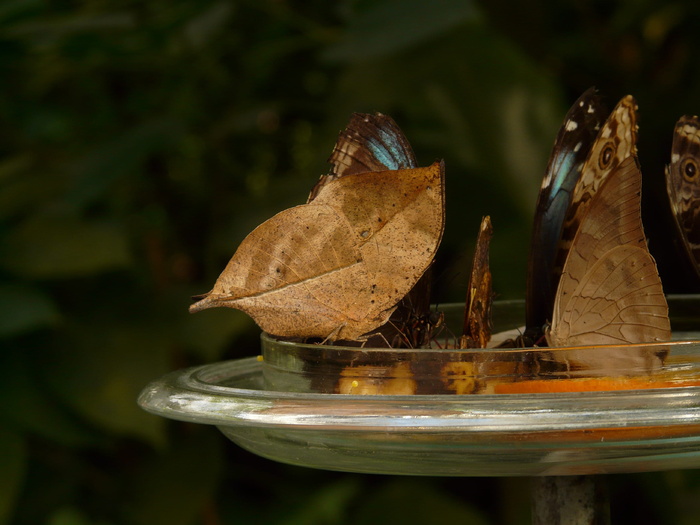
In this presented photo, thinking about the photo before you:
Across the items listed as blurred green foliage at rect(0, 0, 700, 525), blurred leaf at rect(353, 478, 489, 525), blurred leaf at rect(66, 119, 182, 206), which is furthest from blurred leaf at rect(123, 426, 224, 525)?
blurred leaf at rect(66, 119, 182, 206)

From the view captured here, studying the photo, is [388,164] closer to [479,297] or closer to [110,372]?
[479,297]

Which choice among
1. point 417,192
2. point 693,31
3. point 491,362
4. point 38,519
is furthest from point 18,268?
point 693,31

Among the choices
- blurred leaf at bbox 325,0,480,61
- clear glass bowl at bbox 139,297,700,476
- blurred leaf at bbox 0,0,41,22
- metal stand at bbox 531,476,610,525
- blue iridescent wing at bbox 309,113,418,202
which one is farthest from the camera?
blurred leaf at bbox 0,0,41,22

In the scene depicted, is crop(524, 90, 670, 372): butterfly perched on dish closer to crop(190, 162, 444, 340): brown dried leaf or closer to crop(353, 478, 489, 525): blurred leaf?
crop(190, 162, 444, 340): brown dried leaf

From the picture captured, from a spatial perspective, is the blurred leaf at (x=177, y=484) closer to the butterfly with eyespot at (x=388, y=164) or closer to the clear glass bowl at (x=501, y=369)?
the butterfly with eyespot at (x=388, y=164)

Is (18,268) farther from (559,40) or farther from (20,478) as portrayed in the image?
(559,40)

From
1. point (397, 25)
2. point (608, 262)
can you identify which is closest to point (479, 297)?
point (608, 262)
